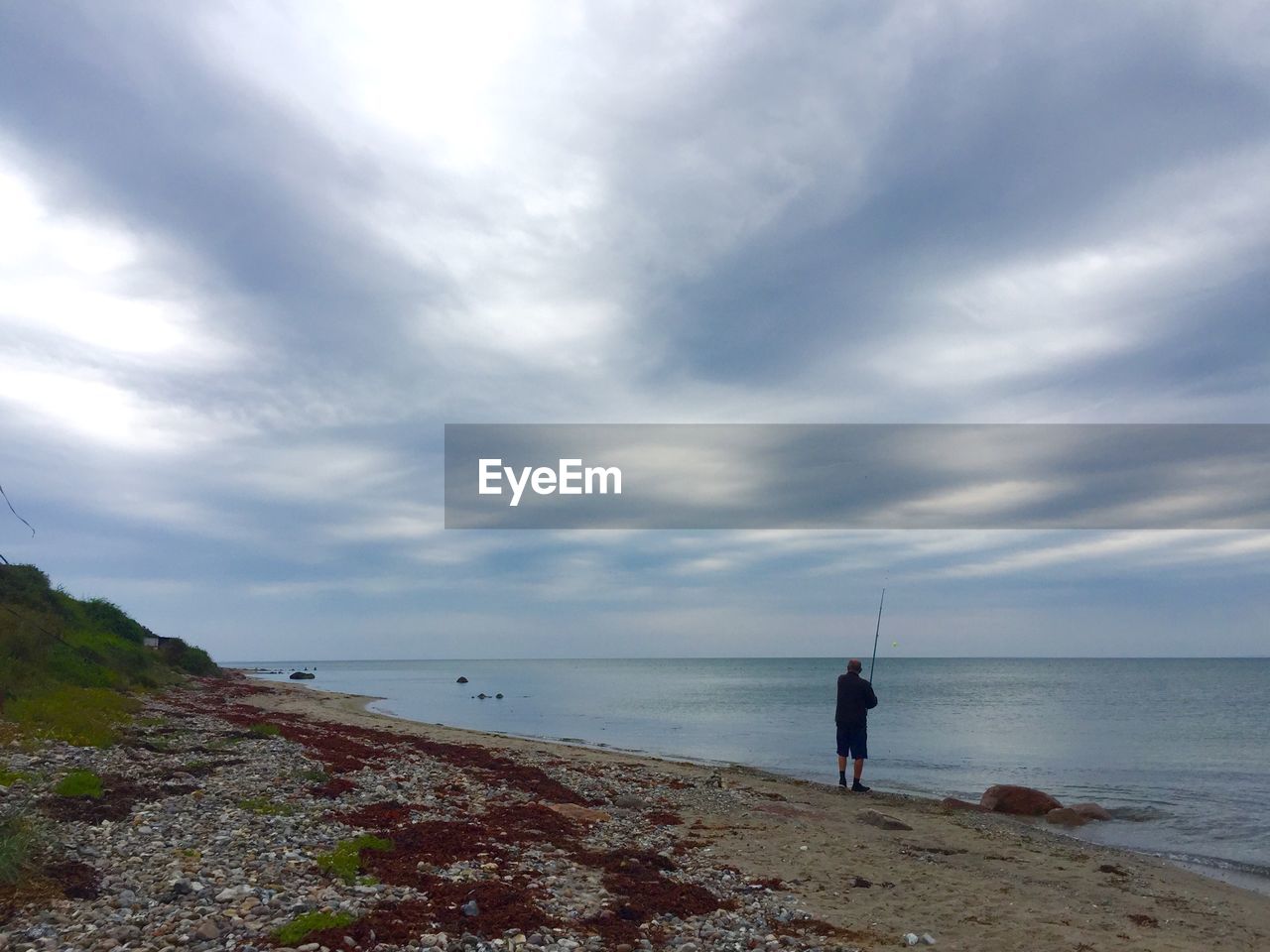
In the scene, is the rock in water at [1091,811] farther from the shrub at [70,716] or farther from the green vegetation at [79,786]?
the shrub at [70,716]

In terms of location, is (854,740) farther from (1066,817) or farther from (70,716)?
(70,716)

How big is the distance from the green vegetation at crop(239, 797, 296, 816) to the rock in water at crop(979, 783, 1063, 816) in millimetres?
17778

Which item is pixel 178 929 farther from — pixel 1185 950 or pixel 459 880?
pixel 1185 950

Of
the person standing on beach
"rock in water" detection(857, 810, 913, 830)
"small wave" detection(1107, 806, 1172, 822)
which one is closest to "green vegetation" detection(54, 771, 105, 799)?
"rock in water" detection(857, 810, 913, 830)

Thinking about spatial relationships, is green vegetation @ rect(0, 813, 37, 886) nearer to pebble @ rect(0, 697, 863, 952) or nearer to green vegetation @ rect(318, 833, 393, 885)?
pebble @ rect(0, 697, 863, 952)

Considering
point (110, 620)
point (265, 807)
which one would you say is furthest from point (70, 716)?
point (110, 620)

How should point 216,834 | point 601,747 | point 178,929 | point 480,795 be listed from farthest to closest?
point 601,747 → point 480,795 → point 216,834 → point 178,929

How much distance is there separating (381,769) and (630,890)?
1152 cm

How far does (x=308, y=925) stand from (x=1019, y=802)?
19.9 metres

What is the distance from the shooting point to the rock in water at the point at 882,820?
18.2 metres

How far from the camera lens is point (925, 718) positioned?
56.6 m

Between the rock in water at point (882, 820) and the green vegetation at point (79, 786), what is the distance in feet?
48.4

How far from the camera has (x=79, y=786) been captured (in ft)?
40.8

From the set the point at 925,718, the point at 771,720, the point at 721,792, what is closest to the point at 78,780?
the point at 721,792
